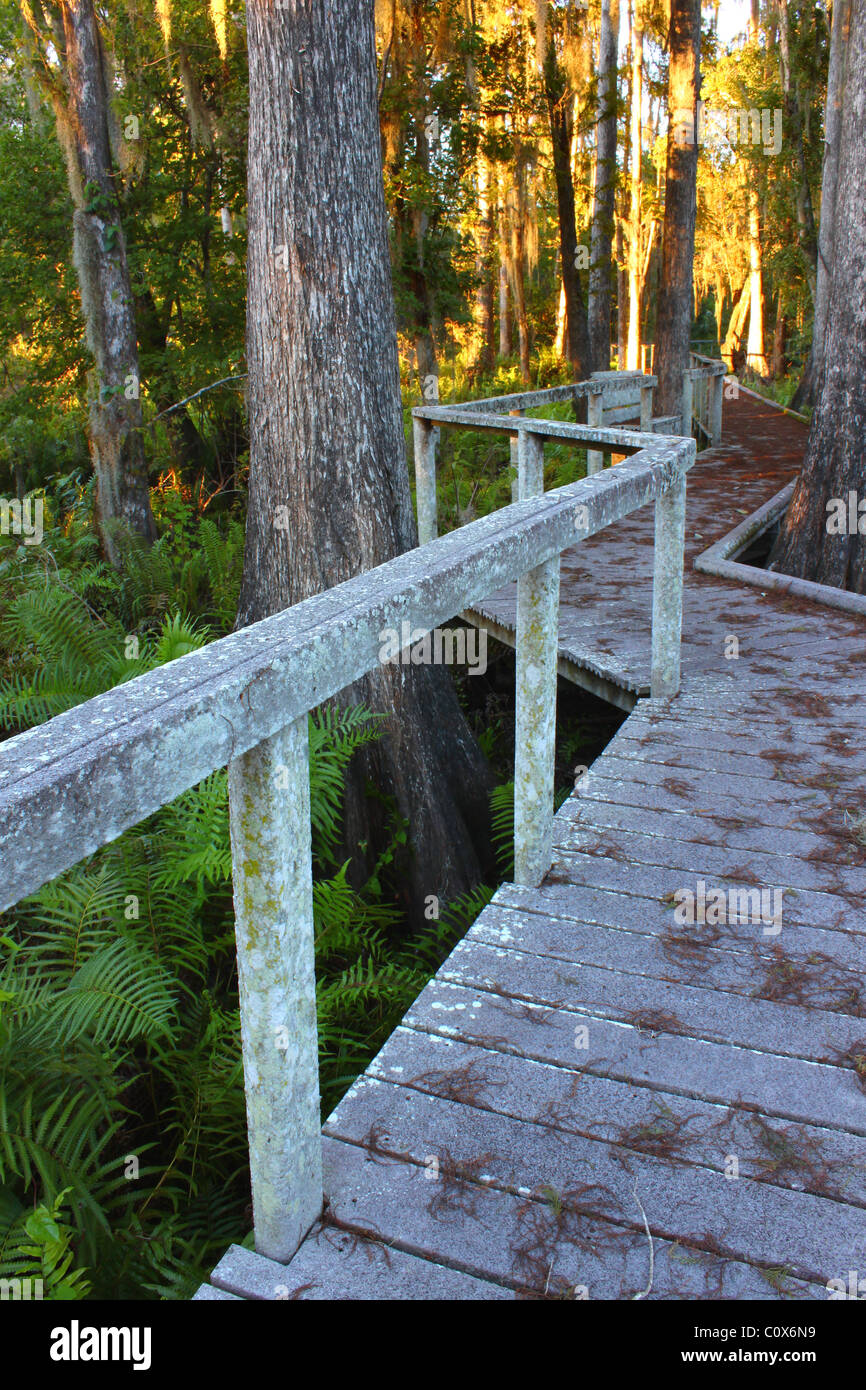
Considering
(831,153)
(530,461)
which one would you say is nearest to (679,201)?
(831,153)

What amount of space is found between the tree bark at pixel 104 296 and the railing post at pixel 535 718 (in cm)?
695

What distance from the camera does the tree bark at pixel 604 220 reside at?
65.5 feet

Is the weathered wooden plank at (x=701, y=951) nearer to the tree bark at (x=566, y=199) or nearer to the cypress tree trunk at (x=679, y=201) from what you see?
the cypress tree trunk at (x=679, y=201)

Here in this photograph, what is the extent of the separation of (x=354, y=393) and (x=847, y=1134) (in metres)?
4.33

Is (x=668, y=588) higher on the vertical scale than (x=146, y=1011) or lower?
higher

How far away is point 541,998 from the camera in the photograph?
9.83ft

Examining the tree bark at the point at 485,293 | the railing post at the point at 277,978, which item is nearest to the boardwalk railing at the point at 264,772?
the railing post at the point at 277,978

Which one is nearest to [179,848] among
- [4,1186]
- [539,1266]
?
[4,1186]

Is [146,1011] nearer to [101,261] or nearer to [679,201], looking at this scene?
[101,261]

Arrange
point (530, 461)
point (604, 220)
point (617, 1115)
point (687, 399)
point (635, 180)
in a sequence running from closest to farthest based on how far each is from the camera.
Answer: point (617, 1115), point (530, 461), point (687, 399), point (604, 220), point (635, 180)

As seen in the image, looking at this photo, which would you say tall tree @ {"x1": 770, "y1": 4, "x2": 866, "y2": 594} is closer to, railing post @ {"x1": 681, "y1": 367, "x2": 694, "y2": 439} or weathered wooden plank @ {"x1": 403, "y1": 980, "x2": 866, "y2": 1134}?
weathered wooden plank @ {"x1": 403, "y1": 980, "x2": 866, "y2": 1134}

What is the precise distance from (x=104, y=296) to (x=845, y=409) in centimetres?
678

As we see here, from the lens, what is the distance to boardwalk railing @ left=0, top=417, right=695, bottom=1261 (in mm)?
1487

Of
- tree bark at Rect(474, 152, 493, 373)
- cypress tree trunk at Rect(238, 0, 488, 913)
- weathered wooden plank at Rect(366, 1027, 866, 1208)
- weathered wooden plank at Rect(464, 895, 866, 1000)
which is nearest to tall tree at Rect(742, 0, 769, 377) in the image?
tree bark at Rect(474, 152, 493, 373)
